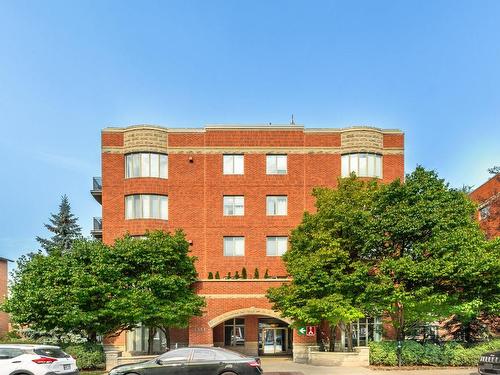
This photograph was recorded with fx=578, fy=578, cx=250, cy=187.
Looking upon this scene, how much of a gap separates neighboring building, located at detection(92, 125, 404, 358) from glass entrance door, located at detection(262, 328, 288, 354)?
7cm

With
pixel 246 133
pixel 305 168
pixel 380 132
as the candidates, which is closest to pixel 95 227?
pixel 246 133

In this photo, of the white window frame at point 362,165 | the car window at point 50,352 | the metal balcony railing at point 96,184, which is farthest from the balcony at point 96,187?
the car window at point 50,352

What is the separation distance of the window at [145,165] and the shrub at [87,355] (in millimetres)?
14480

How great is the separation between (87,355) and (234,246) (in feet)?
49.4

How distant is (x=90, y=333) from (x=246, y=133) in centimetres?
1792

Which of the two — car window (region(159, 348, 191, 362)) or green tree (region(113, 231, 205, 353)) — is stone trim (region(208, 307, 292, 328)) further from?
car window (region(159, 348, 191, 362))

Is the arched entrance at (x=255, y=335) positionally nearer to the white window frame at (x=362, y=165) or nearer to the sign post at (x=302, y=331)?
the sign post at (x=302, y=331)

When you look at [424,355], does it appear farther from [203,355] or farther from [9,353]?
[9,353]

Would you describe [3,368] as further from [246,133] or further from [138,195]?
[246,133]

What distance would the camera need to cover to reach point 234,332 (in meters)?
39.2

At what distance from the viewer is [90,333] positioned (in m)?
28.5

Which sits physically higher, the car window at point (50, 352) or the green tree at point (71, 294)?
the green tree at point (71, 294)

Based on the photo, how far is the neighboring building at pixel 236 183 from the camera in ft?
129

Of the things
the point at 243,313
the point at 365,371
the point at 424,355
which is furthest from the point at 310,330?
the point at 365,371
